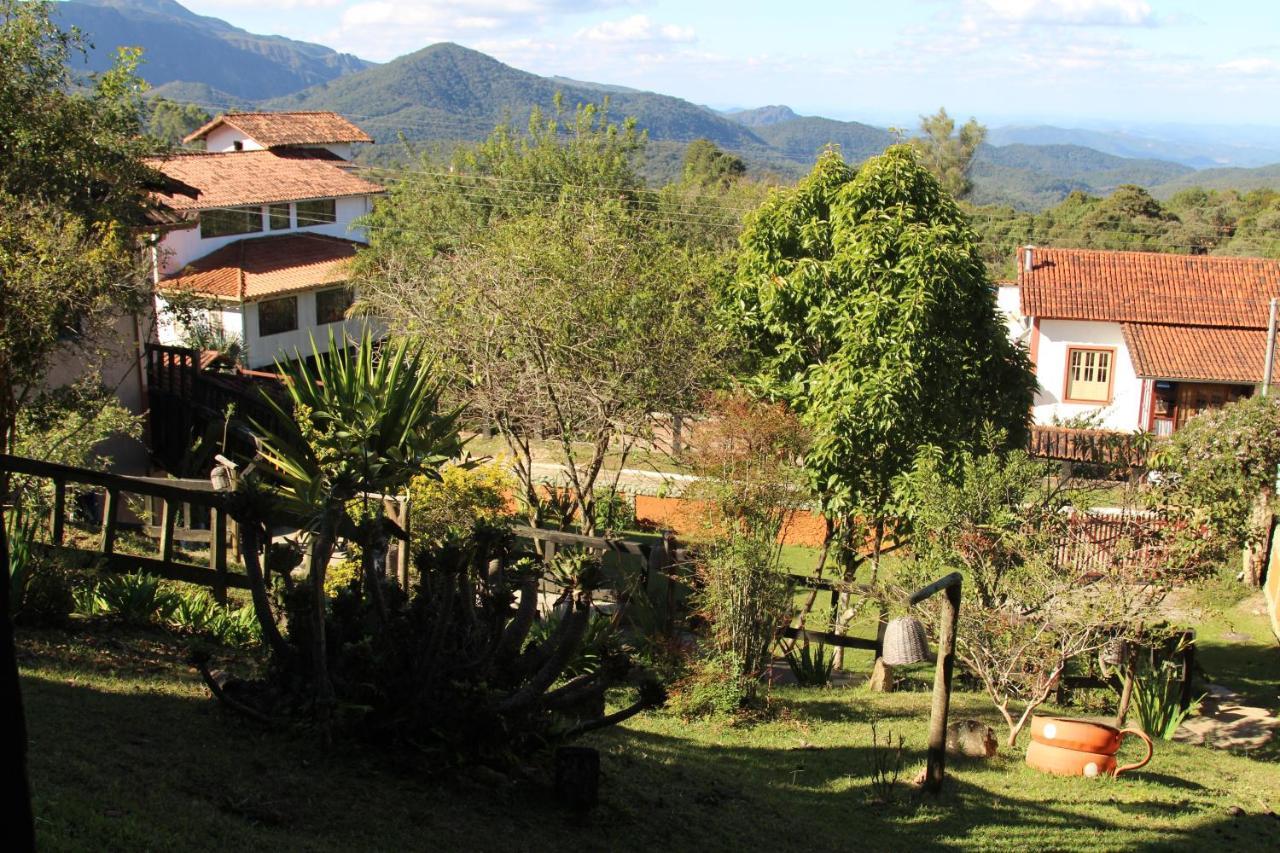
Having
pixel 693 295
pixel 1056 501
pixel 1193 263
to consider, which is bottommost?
pixel 1056 501

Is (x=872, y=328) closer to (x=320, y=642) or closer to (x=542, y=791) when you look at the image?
(x=542, y=791)

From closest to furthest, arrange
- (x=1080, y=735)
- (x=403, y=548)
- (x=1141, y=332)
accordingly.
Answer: (x=1080, y=735) → (x=403, y=548) → (x=1141, y=332)

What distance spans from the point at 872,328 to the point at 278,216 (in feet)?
110

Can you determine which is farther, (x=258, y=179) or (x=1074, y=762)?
(x=258, y=179)

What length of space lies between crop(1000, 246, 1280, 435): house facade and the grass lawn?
25.3 m

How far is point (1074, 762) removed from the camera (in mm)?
9141

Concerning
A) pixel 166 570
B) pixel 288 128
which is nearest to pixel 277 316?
pixel 288 128

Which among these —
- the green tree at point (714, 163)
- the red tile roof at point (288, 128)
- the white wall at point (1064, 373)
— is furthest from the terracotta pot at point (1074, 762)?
the green tree at point (714, 163)

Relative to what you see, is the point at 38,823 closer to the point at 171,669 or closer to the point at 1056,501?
the point at 171,669

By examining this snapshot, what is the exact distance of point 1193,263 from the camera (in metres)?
37.3

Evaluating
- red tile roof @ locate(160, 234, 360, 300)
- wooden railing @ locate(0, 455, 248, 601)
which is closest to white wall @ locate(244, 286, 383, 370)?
red tile roof @ locate(160, 234, 360, 300)

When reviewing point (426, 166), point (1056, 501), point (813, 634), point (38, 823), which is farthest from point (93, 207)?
point (426, 166)

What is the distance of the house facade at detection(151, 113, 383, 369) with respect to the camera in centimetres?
3519

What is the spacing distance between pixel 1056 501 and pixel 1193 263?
29499 mm
